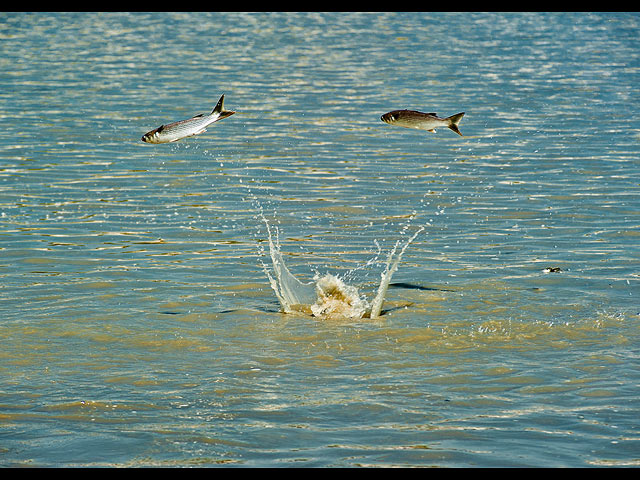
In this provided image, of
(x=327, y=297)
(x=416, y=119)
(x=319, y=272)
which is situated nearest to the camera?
(x=416, y=119)

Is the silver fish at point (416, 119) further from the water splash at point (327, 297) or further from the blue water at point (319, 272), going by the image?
the blue water at point (319, 272)

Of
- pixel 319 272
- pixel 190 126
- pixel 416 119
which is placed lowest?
pixel 319 272

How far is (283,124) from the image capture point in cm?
2145

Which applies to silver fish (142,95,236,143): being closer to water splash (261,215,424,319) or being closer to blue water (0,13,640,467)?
blue water (0,13,640,467)

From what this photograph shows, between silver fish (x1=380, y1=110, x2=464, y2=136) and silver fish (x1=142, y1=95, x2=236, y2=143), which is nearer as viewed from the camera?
silver fish (x1=142, y1=95, x2=236, y2=143)

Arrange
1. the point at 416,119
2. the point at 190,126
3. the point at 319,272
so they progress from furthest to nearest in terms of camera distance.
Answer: the point at 319,272, the point at 416,119, the point at 190,126

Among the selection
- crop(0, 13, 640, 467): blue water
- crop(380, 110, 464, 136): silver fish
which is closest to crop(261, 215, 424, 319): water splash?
crop(0, 13, 640, 467): blue water

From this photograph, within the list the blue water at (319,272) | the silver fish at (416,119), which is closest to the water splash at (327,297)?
the blue water at (319,272)

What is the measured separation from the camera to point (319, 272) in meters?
Answer: 11.7

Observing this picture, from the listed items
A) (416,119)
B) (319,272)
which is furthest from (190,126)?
(319,272)

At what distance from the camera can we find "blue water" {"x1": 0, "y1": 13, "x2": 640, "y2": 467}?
7191mm

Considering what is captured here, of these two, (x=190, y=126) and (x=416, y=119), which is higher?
(x=190, y=126)

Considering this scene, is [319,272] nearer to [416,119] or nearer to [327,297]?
[327,297]

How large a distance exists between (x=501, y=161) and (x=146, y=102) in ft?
31.9
